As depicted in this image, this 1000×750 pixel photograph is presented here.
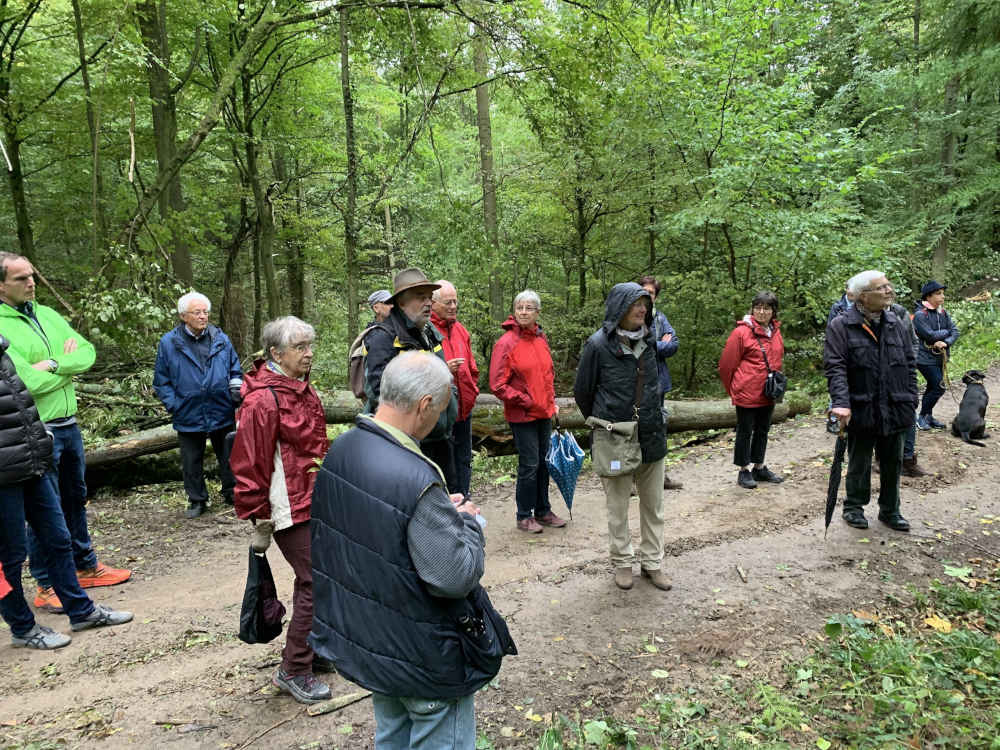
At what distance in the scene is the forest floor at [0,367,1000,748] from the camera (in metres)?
3.22

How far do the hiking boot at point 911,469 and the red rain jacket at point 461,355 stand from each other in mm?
4932

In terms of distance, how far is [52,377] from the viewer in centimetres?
416

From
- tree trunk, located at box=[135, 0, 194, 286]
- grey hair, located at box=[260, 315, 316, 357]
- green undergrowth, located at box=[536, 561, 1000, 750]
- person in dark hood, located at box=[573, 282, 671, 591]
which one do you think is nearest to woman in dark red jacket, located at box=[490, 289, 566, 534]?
person in dark hood, located at box=[573, 282, 671, 591]

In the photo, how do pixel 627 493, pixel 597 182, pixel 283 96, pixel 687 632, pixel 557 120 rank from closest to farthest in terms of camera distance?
pixel 687 632
pixel 627 493
pixel 557 120
pixel 597 182
pixel 283 96

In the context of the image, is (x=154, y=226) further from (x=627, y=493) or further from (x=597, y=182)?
(x=627, y=493)

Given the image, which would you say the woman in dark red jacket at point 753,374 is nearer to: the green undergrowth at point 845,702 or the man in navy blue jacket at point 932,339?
the man in navy blue jacket at point 932,339

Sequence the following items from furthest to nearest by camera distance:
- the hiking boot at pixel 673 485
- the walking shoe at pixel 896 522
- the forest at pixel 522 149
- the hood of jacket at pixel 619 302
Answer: the forest at pixel 522 149 < the hiking boot at pixel 673 485 < the walking shoe at pixel 896 522 < the hood of jacket at pixel 619 302

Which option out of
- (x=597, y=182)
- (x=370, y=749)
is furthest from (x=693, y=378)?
(x=370, y=749)

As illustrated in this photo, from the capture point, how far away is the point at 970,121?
14609 millimetres

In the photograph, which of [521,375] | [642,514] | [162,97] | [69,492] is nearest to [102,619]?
[69,492]

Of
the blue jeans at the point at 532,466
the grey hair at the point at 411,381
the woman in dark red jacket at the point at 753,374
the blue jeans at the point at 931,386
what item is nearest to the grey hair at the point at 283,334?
the grey hair at the point at 411,381

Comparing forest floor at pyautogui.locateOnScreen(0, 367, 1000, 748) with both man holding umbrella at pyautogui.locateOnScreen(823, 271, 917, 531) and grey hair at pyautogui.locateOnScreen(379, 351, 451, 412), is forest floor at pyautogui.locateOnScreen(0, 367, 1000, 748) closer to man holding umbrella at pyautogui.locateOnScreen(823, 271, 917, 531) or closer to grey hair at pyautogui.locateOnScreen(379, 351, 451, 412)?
man holding umbrella at pyautogui.locateOnScreen(823, 271, 917, 531)

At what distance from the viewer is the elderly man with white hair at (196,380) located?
6.17 m

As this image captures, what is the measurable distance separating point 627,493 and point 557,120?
21.5 ft
